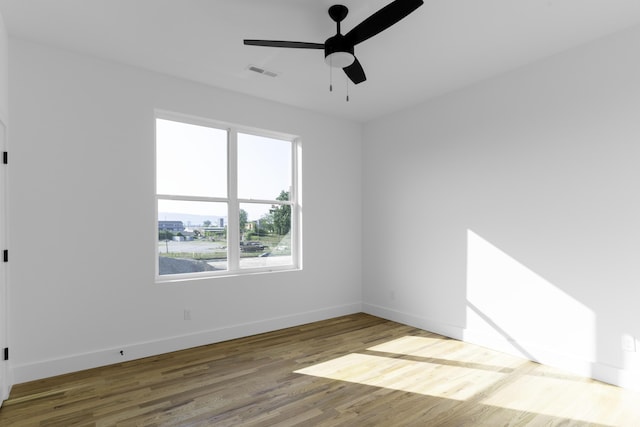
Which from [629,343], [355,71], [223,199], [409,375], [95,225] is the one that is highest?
[355,71]

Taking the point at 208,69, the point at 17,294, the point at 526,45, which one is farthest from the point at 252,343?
the point at 526,45

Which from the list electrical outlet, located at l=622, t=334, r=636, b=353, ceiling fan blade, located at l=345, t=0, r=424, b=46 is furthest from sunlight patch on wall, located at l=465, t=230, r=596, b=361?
ceiling fan blade, located at l=345, t=0, r=424, b=46

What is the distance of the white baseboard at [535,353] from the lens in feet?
9.59

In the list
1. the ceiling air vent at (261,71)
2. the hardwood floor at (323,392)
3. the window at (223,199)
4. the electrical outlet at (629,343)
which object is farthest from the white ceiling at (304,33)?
the hardwood floor at (323,392)

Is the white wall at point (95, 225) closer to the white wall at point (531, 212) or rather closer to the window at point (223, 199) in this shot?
the window at point (223, 199)

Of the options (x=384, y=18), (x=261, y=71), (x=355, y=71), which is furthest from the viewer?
(x=261, y=71)

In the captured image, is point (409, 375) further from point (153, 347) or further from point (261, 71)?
point (261, 71)

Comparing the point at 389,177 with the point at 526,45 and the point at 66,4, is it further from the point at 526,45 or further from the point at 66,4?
the point at 66,4

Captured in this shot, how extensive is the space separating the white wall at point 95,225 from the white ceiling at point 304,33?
29cm

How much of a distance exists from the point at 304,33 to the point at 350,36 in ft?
2.10

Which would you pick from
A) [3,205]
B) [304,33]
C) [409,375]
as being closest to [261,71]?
[304,33]

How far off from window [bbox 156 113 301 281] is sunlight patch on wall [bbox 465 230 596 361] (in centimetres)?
232

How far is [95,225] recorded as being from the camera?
11.1 feet

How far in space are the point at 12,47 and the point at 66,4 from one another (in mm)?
875
